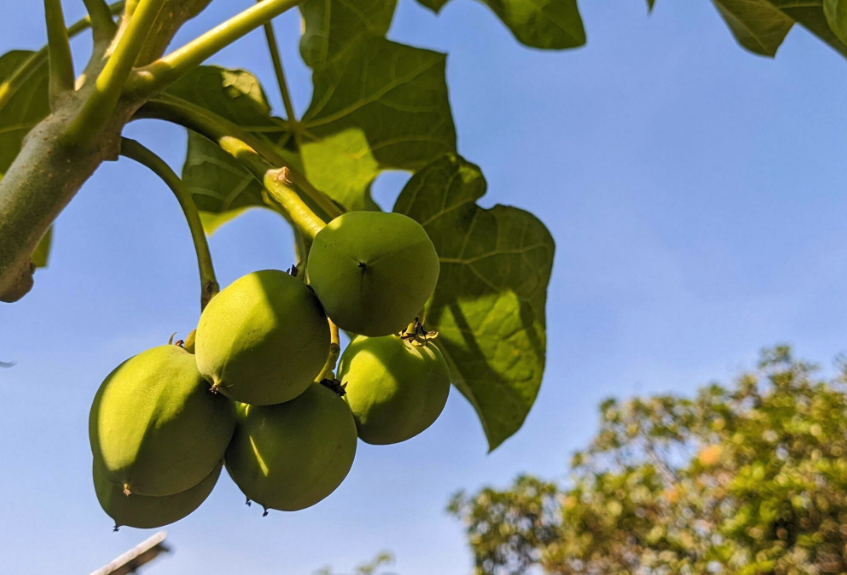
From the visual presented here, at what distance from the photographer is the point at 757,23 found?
190 cm

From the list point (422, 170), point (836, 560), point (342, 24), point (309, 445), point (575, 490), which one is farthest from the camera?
point (575, 490)

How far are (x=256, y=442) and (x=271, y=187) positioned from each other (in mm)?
387

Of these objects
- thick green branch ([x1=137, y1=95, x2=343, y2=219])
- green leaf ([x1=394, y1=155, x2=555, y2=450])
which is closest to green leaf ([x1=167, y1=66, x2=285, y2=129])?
green leaf ([x1=394, y1=155, x2=555, y2=450])

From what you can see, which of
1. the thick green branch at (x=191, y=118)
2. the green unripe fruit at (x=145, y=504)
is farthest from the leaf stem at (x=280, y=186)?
the green unripe fruit at (x=145, y=504)

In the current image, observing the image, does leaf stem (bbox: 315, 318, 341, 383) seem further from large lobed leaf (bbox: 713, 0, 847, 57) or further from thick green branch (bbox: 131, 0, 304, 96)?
large lobed leaf (bbox: 713, 0, 847, 57)

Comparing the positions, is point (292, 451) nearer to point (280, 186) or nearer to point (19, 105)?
point (280, 186)

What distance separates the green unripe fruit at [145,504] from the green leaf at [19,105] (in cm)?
103

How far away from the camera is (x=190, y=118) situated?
1.13 m

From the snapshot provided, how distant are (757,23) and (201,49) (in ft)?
5.08

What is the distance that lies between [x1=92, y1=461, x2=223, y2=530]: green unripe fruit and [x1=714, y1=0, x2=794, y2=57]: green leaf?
5.77 ft

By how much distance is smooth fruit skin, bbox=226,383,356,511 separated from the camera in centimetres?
105

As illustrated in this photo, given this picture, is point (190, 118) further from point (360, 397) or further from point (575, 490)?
point (575, 490)

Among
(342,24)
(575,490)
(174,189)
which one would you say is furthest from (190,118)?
(575,490)

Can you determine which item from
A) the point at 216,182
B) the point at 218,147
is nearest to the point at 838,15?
the point at 218,147
